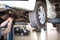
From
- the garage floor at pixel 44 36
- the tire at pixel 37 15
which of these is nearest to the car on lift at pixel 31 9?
the tire at pixel 37 15

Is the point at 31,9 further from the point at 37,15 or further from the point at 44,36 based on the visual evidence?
the point at 44,36

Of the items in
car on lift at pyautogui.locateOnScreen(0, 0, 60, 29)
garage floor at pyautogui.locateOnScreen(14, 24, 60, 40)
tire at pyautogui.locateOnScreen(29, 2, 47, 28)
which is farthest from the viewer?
garage floor at pyautogui.locateOnScreen(14, 24, 60, 40)

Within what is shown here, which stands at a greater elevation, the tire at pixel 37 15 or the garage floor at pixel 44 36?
the tire at pixel 37 15

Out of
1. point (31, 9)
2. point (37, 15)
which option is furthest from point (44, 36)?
point (31, 9)

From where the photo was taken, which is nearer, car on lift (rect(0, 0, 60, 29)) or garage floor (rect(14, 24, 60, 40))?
car on lift (rect(0, 0, 60, 29))

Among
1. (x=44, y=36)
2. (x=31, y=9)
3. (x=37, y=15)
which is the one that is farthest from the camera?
(x=44, y=36)

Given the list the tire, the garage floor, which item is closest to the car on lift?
the tire

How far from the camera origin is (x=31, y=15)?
2.85 meters

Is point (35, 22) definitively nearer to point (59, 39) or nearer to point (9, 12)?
point (9, 12)

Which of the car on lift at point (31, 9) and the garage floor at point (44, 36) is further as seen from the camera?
the garage floor at point (44, 36)

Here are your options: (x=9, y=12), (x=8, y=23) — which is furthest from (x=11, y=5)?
(x=8, y=23)

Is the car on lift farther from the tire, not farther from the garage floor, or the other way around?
the garage floor

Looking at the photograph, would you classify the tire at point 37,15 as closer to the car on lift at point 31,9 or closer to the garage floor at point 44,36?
the car on lift at point 31,9

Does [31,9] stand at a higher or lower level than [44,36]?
higher
